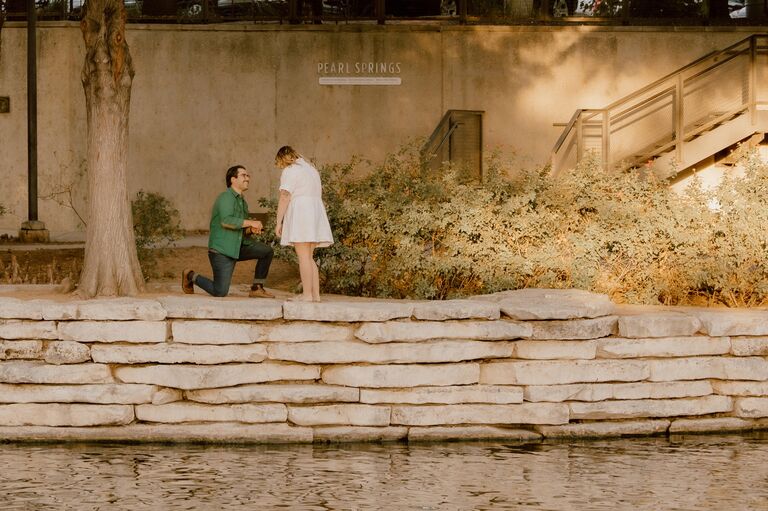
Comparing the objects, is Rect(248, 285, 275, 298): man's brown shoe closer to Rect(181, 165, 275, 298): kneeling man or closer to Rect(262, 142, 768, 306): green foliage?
Rect(181, 165, 275, 298): kneeling man

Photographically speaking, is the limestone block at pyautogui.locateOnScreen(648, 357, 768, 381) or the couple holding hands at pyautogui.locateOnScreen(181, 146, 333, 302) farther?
the couple holding hands at pyautogui.locateOnScreen(181, 146, 333, 302)

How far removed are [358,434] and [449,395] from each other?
78 centimetres

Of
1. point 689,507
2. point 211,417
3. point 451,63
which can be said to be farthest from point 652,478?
point 451,63

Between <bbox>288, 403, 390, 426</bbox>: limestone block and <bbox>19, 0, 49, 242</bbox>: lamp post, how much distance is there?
12.0 m

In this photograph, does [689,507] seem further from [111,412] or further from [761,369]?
[111,412]

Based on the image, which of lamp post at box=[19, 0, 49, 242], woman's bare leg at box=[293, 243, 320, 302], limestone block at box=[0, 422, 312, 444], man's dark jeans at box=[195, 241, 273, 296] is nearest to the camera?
limestone block at box=[0, 422, 312, 444]

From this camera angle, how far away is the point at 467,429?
38.1ft

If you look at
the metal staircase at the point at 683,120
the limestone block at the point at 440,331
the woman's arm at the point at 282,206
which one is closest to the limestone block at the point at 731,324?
the limestone block at the point at 440,331

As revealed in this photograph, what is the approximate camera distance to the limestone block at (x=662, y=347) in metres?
11.9

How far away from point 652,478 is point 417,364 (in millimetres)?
2391

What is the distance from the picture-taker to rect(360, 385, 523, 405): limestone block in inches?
457

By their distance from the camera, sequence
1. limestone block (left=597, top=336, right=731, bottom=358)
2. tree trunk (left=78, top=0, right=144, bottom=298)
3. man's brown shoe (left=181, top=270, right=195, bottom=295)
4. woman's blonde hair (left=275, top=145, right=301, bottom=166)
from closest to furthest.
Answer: limestone block (left=597, top=336, right=731, bottom=358), woman's blonde hair (left=275, top=145, right=301, bottom=166), tree trunk (left=78, top=0, right=144, bottom=298), man's brown shoe (left=181, top=270, right=195, bottom=295)

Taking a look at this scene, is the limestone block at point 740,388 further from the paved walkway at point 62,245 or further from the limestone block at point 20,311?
the paved walkway at point 62,245

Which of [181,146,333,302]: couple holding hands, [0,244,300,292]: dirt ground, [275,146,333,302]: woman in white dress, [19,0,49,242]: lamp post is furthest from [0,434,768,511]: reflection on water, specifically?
[19,0,49,242]: lamp post
